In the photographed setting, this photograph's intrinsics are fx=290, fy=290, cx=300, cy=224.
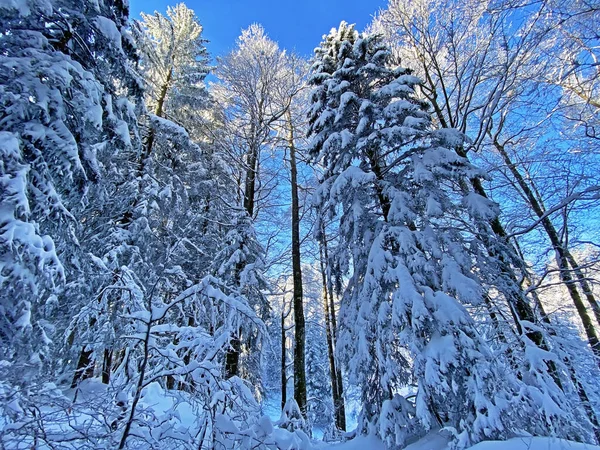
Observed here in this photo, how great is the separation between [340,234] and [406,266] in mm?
1922

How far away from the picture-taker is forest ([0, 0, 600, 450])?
2.79m

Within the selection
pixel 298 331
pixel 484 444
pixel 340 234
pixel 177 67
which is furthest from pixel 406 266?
pixel 177 67

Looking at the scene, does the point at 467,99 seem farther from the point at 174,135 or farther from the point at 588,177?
the point at 174,135

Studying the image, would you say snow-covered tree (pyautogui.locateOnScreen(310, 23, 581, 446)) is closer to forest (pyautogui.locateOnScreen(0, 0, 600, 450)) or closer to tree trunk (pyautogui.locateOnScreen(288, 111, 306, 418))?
forest (pyautogui.locateOnScreen(0, 0, 600, 450))

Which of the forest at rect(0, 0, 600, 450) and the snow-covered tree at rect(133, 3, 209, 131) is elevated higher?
the snow-covered tree at rect(133, 3, 209, 131)

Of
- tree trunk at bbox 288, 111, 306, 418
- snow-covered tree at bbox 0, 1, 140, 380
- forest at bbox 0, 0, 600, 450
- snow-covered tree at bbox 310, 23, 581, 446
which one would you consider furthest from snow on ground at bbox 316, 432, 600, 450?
snow-covered tree at bbox 0, 1, 140, 380

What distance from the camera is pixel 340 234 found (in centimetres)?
670

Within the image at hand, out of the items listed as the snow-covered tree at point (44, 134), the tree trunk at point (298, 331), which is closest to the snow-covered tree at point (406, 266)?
the tree trunk at point (298, 331)

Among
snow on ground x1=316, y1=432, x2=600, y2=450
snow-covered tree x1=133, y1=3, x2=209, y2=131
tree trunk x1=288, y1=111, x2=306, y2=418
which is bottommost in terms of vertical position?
snow on ground x1=316, y1=432, x2=600, y2=450

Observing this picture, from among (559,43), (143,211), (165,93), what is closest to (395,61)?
(559,43)

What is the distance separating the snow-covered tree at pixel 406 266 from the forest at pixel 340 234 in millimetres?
41

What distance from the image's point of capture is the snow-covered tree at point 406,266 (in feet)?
13.1

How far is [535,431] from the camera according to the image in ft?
12.7

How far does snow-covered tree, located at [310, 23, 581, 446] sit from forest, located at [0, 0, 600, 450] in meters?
0.04
